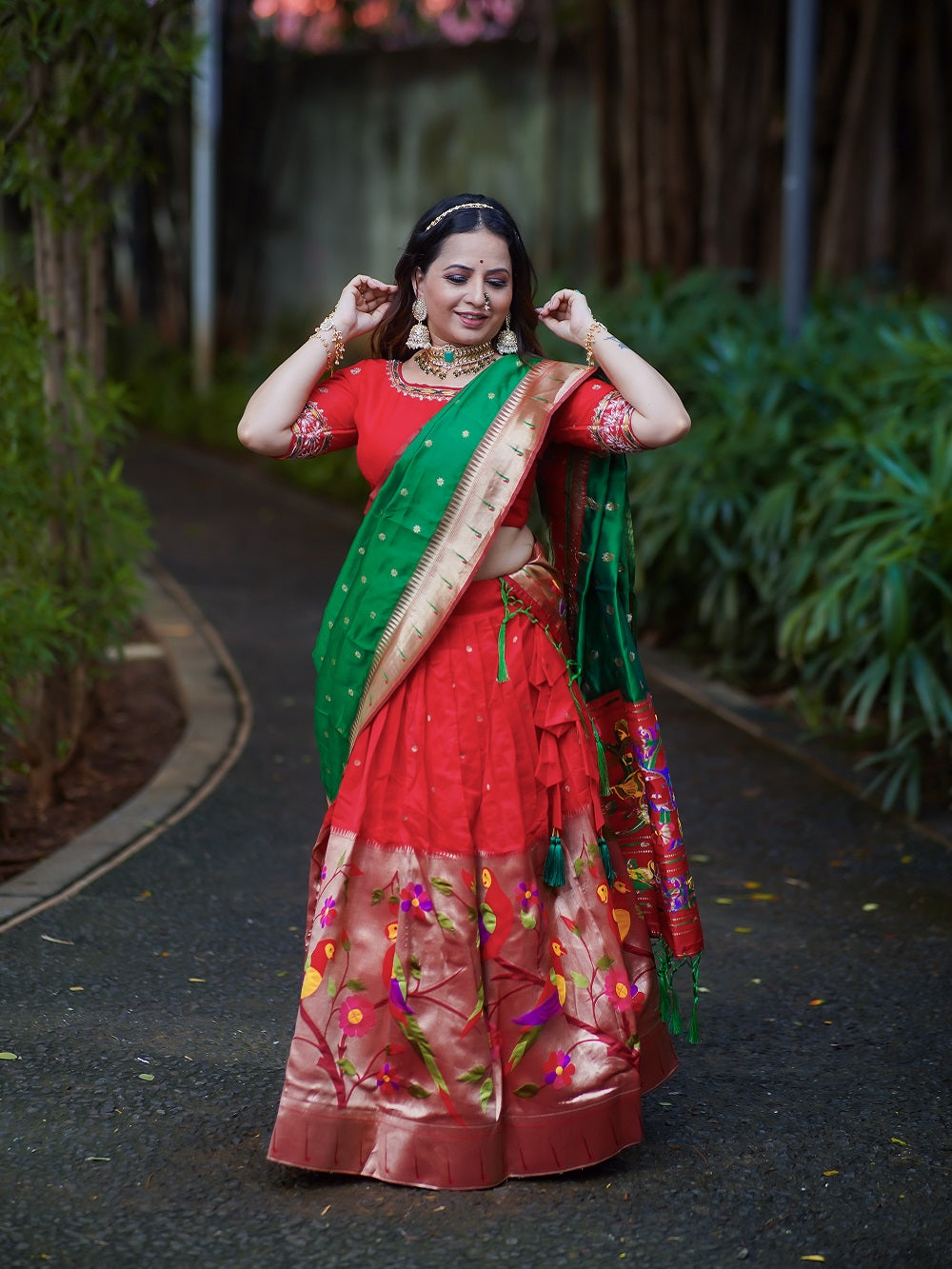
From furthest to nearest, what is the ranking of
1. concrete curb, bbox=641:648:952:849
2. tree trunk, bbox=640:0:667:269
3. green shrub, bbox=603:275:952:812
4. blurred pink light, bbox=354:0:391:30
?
blurred pink light, bbox=354:0:391:30 < tree trunk, bbox=640:0:667:269 < green shrub, bbox=603:275:952:812 < concrete curb, bbox=641:648:952:849

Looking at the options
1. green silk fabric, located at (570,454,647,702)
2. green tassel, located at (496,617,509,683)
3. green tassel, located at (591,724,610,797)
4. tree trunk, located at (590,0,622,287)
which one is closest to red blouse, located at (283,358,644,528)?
green silk fabric, located at (570,454,647,702)

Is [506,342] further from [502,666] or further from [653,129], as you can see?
[653,129]

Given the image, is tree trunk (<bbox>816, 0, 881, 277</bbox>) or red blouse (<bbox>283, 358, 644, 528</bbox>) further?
tree trunk (<bbox>816, 0, 881, 277</bbox>)

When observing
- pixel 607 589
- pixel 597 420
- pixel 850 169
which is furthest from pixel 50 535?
pixel 850 169

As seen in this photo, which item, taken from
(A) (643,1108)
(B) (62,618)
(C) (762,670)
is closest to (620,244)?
(C) (762,670)

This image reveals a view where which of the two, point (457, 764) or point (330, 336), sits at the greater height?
point (330, 336)

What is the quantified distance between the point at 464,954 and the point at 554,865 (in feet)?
0.76

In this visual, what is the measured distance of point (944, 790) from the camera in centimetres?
564

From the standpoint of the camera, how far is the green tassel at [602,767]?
127 inches

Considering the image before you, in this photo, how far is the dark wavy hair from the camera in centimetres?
307

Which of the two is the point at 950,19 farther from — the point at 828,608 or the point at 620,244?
the point at 828,608

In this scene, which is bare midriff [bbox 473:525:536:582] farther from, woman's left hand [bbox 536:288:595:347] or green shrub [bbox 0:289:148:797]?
green shrub [bbox 0:289:148:797]

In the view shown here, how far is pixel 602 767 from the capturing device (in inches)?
128

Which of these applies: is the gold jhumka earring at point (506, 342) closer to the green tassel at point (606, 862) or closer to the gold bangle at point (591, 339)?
the gold bangle at point (591, 339)
